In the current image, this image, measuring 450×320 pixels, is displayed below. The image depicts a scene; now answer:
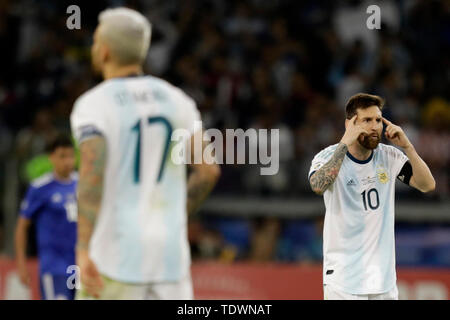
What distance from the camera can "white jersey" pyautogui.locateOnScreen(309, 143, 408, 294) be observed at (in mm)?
6426

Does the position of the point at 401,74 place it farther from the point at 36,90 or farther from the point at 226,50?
the point at 36,90

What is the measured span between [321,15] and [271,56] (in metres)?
1.41

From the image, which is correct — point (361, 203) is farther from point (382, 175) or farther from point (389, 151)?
point (389, 151)

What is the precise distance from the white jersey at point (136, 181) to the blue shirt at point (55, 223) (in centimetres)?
495

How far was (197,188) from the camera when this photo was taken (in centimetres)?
489

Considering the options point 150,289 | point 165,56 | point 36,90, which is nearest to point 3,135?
point 36,90

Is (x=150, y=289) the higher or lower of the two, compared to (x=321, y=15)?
lower

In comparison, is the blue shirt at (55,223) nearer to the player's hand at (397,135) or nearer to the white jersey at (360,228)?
the white jersey at (360,228)

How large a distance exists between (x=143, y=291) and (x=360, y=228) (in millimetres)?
2199

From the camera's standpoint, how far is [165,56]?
15.8 m


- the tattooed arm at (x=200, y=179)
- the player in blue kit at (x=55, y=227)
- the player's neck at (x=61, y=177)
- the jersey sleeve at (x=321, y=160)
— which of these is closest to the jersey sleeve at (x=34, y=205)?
the player in blue kit at (x=55, y=227)

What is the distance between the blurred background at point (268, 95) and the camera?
13016 millimetres

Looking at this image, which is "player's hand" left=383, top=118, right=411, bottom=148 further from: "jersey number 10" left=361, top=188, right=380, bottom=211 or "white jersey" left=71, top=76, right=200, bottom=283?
"white jersey" left=71, top=76, right=200, bottom=283

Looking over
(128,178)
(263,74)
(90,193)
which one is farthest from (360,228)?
(263,74)
